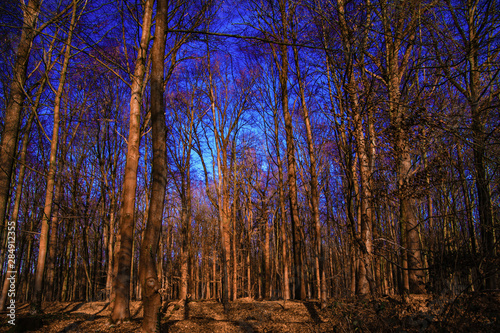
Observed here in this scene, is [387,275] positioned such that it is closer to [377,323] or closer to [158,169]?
[377,323]

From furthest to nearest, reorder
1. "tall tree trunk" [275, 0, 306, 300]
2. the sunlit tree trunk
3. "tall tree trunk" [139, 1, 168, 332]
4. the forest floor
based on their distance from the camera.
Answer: "tall tree trunk" [275, 0, 306, 300] → the sunlit tree trunk → "tall tree trunk" [139, 1, 168, 332] → the forest floor

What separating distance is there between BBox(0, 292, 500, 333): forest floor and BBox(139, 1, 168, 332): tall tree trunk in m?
1.62

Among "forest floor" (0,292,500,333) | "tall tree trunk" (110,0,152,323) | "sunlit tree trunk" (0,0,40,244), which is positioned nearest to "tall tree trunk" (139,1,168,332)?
"forest floor" (0,292,500,333)

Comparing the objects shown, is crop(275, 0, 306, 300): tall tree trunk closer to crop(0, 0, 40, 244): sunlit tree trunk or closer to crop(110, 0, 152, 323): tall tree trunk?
crop(110, 0, 152, 323): tall tree trunk

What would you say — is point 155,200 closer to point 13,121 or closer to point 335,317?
point 13,121

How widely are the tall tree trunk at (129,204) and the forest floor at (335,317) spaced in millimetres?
426

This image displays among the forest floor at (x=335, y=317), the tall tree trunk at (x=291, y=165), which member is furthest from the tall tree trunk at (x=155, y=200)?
the tall tree trunk at (x=291, y=165)

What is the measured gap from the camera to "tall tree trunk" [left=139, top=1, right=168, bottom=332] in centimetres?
392

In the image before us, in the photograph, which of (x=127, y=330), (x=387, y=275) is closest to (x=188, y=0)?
(x=127, y=330)

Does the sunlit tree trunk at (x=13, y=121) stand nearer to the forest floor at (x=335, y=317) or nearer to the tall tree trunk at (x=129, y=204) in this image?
the tall tree trunk at (x=129, y=204)

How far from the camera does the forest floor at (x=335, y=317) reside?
356cm

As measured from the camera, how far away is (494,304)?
4.37 m

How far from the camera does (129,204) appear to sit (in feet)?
21.4

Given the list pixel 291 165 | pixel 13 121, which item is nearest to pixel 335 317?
pixel 291 165
